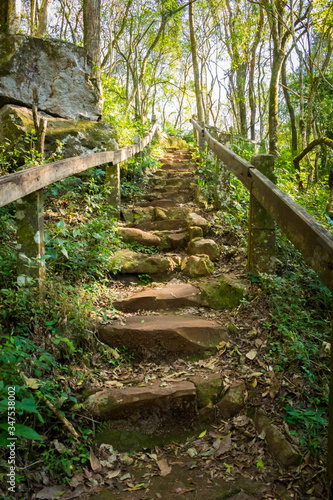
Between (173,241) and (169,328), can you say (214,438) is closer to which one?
(169,328)

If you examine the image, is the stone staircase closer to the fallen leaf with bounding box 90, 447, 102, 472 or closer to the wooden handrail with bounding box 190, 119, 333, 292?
the fallen leaf with bounding box 90, 447, 102, 472

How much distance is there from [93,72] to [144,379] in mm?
6011

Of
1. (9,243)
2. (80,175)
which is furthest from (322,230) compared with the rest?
(80,175)

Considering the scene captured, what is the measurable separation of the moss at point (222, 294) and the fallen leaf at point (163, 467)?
1668mm

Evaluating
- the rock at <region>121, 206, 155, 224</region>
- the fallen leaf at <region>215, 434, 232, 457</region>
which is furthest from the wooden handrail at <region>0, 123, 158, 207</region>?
the fallen leaf at <region>215, 434, 232, 457</region>

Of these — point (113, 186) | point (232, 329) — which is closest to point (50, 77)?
point (113, 186)

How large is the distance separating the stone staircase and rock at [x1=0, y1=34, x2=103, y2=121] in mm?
2350

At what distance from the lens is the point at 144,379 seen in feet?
9.06

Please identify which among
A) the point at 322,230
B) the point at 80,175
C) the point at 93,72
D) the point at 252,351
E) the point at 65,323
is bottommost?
the point at 252,351

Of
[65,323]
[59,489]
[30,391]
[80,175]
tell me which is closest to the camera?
[59,489]

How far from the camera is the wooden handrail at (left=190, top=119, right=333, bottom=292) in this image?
1811mm

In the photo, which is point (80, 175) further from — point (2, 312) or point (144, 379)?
point (144, 379)

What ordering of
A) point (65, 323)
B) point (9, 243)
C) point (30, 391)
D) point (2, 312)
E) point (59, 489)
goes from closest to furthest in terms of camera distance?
point (59, 489) → point (30, 391) → point (2, 312) → point (65, 323) → point (9, 243)

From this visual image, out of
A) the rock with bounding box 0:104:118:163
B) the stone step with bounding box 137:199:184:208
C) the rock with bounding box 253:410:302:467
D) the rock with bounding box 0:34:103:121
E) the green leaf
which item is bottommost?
the rock with bounding box 253:410:302:467
